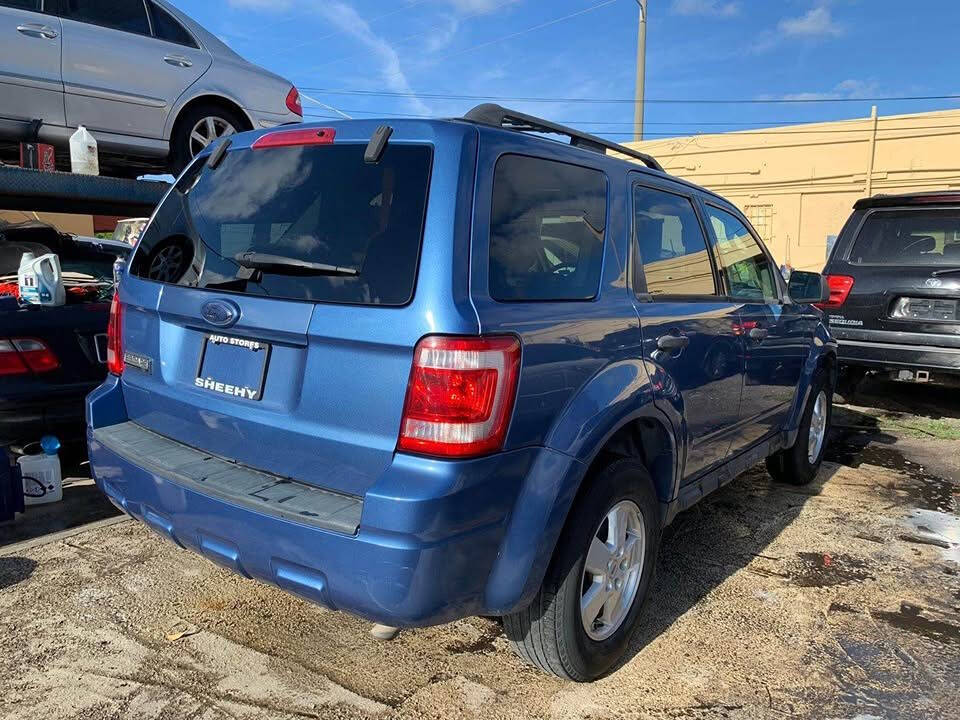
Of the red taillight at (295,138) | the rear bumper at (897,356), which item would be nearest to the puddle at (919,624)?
the red taillight at (295,138)

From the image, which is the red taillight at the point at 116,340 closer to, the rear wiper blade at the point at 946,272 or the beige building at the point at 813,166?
the rear wiper blade at the point at 946,272

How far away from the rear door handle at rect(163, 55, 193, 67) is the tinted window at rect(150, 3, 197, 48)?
174 mm

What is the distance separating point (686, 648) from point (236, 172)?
2.45 m

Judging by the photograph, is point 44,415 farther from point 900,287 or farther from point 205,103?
point 900,287

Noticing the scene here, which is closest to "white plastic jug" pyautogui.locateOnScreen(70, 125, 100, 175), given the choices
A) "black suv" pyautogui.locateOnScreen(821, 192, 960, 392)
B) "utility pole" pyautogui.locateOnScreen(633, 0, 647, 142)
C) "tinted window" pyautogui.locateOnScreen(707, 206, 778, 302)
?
"tinted window" pyautogui.locateOnScreen(707, 206, 778, 302)

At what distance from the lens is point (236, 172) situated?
2.69 m

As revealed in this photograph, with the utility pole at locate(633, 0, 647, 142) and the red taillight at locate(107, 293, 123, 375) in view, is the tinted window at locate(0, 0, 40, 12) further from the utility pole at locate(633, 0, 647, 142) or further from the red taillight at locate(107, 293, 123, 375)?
the utility pole at locate(633, 0, 647, 142)

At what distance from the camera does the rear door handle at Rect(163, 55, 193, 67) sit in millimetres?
5590

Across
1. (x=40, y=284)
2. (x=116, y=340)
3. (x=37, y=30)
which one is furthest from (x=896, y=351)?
(x=37, y=30)

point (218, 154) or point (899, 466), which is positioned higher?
point (218, 154)

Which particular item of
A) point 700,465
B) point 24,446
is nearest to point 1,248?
point 24,446

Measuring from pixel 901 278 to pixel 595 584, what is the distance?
5.11 m

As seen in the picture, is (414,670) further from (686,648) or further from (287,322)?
(287,322)

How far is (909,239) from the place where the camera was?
21.1ft
